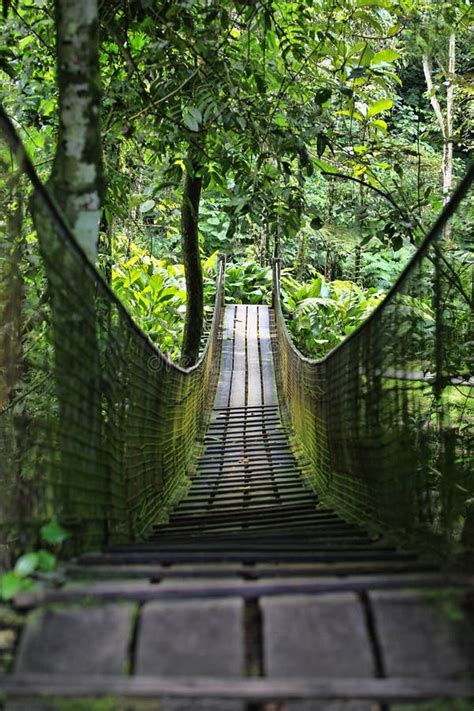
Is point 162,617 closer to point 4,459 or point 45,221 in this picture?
point 45,221

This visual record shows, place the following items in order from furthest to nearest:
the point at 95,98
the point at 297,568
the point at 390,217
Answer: the point at 390,217
the point at 95,98
the point at 297,568

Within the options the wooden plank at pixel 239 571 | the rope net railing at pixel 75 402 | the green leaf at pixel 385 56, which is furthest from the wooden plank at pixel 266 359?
the wooden plank at pixel 239 571

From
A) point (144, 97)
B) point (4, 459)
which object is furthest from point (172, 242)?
point (4, 459)

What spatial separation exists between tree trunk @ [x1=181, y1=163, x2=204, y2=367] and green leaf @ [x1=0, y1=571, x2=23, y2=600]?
4.45 metres

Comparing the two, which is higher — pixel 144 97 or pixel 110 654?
pixel 144 97

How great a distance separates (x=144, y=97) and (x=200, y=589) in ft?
8.03

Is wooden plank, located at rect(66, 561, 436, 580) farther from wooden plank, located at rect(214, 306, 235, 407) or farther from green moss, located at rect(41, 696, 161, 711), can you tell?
wooden plank, located at rect(214, 306, 235, 407)

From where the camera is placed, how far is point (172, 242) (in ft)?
43.9

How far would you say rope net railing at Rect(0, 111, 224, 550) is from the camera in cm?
146

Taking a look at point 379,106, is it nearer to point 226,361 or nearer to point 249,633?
point 249,633

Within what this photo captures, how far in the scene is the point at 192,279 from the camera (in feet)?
18.9

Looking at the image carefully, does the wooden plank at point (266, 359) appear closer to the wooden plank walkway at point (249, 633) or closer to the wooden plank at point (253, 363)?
the wooden plank at point (253, 363)

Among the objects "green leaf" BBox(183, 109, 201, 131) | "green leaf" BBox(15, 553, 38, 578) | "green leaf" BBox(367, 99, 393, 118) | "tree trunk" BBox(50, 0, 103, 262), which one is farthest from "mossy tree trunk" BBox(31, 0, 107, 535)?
"green leaf" BBox(367, 99, 393, 118)

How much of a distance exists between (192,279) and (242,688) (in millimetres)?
5012
